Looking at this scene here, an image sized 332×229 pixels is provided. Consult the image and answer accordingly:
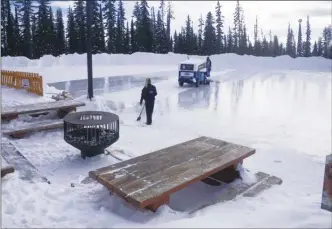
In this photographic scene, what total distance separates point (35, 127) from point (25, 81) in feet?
16.7

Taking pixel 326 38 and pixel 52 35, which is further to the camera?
pixel 326 38

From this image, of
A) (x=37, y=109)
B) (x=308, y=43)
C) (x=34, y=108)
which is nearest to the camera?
(x=37, y=109)

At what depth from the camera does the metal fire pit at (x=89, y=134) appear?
6301 mm

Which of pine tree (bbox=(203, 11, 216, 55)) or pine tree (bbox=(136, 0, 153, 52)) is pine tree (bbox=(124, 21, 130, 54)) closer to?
pine tree (bbox=(136, 0, 153, 52))

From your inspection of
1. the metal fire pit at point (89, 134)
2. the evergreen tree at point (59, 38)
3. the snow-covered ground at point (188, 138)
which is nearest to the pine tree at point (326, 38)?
the evergreen tree at point (59, 38)

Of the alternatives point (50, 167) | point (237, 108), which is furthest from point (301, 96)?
point (50, 167)

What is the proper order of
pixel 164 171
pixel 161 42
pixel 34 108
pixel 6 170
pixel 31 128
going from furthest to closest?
pixel 161 42, pixel 34 108, pixel 31 128, pixel 6 170, pixel 164 171

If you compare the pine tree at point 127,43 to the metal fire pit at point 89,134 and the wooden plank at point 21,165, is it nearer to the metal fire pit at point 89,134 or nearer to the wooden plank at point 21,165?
the metal fire pit at point 89,134

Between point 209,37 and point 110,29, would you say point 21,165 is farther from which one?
point 209,37

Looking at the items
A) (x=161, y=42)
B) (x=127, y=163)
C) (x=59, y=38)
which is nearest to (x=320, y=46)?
(x=161, y=42)

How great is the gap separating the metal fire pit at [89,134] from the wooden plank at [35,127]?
1.84m

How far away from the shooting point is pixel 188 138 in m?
8.82

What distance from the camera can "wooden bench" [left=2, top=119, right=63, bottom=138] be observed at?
7723 millimetres

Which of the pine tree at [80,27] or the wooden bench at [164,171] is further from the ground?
the pine tree at [80,27]
